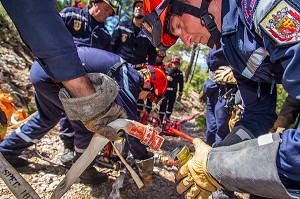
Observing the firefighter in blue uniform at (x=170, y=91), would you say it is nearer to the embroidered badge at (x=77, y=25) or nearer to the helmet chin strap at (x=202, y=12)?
the embroidered badge at (x=77, y=25)

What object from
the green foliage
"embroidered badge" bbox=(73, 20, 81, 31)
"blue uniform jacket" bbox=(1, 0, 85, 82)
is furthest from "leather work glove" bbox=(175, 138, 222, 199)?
the green foliage

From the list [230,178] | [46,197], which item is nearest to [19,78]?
[46,197]

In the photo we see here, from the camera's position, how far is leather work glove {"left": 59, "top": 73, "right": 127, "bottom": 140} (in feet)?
4.71

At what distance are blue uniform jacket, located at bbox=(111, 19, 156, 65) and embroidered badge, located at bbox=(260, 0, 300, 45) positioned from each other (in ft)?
14.1

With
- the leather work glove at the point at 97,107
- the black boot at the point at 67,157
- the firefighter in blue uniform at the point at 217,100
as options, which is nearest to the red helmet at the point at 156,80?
the firefighter in blue uniform at the point at 217,100

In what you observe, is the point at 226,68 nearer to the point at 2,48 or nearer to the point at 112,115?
the point at 112,115

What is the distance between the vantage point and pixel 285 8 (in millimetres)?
1085

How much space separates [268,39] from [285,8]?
0.47 ft

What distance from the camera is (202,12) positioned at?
159 centimetres

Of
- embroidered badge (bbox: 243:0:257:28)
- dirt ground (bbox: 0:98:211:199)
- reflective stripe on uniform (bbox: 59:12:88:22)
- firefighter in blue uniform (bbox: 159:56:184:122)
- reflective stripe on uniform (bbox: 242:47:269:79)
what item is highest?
embroidered badge (bbox: 243:0:257:28)

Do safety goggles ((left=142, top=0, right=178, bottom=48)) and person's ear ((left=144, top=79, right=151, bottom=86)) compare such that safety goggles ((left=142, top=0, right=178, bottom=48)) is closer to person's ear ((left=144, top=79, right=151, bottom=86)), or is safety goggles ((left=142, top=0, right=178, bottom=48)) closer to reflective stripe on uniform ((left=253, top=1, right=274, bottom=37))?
reflective stripe on uniform ((left=253, top=1, right=274, bottom=37))

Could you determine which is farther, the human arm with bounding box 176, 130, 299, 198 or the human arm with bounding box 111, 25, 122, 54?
the human arm with bounding box 111, 25, 122, 54

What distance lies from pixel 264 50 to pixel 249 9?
0.75ft

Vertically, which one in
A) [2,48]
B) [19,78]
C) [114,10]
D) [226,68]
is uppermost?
[114,10]
